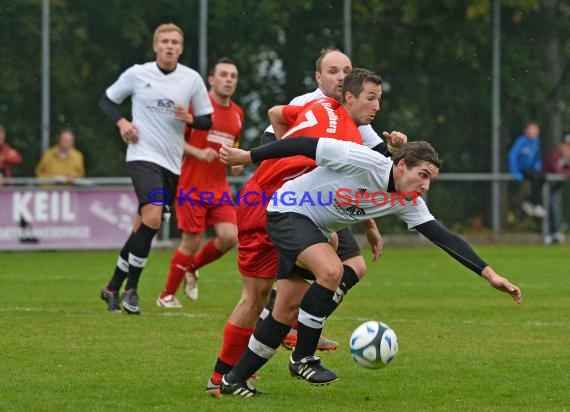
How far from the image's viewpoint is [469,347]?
881 centimetres

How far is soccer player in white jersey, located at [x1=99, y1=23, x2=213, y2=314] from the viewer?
10.7 m

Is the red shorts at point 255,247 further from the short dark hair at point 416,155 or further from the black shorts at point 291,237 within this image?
the short dark hair at point 416,155

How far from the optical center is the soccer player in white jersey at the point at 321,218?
260 inches

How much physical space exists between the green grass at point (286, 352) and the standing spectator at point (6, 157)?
4.28 m

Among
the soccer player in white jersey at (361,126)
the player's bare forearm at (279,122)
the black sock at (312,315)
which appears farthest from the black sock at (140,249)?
the black sock at (312,315)

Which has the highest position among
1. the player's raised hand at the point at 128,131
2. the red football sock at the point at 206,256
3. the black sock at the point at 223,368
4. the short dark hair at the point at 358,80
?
the short dark hair at the point at 358,80

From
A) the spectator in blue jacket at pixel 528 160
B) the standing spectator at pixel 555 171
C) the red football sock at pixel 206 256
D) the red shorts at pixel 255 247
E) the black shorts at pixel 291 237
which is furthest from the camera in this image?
the standing spectator at pixel 555 171

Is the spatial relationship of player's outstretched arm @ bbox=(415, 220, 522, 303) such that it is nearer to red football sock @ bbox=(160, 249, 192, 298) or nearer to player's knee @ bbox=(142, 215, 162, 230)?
player's knee @ bbox=(142, 215, 162, 230)

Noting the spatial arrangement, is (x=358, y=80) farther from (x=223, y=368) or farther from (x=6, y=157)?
(x=6, y=157)

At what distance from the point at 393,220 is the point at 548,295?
27.3 feet

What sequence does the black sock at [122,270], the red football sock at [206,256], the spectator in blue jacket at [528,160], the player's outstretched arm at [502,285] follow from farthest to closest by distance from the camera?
the spectator in blue jacket at [528,160] < the red football sock at [206,256] < the black sock at [122,270] < the player's outstretched arm at [502,285]

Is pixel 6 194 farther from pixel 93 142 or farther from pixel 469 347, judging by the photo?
pixel 469 347

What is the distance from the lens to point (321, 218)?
6867 mm

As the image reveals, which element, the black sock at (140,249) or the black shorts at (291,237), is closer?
the black shorts at (291,237)
